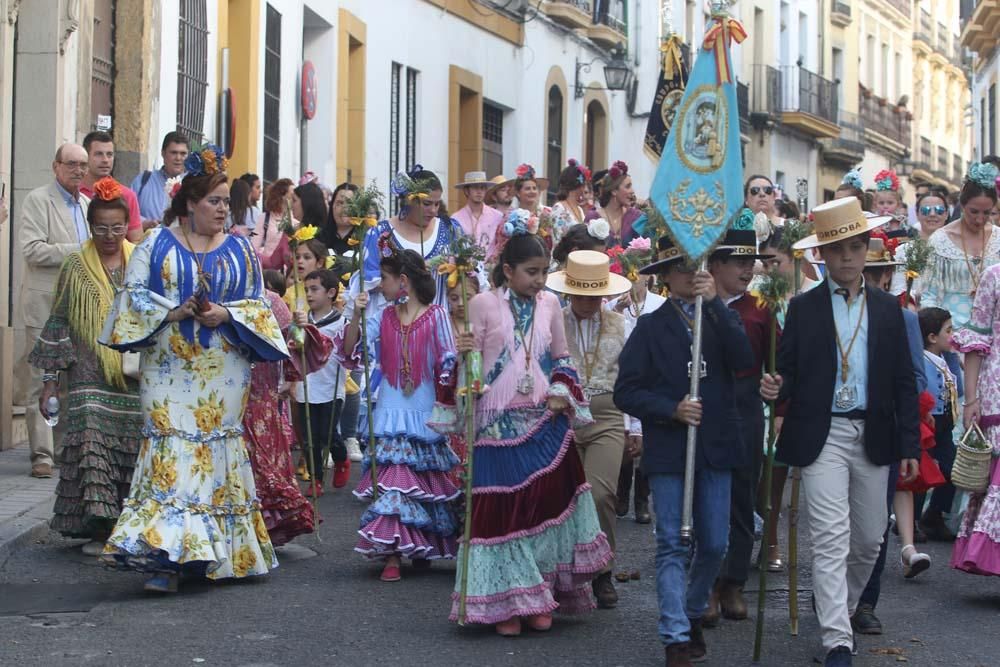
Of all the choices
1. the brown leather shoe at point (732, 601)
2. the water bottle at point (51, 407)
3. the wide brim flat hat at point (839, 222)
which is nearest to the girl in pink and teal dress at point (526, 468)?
the brown leather shoe at point (732, 601)

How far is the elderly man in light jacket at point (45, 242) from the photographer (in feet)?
41.3

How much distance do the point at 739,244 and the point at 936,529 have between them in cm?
392

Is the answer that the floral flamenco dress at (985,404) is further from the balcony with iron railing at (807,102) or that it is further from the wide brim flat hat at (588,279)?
the balcony with iron railing at (807,102)

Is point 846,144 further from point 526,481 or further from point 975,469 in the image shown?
point 526,481

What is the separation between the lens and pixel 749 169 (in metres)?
43.9

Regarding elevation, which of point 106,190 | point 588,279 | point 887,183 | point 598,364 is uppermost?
point 887,183

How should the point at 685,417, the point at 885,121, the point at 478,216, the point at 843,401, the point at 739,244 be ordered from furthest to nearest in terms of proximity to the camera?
1. the point at 885,121
2. the point at 478,216
3. the point at 739,244
4. the point at 843,401
5. the point at 685,417

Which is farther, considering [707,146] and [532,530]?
[532,530]

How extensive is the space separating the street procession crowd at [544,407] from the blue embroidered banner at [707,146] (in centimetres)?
7

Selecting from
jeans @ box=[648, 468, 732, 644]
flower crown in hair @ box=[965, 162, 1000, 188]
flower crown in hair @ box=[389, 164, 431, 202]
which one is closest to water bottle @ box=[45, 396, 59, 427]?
flower crown in hair @ box=[389, 164, 431, 202]

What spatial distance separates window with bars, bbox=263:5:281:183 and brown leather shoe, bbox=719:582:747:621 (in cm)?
1187

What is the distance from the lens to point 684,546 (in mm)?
7426

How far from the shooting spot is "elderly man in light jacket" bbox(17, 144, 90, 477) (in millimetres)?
12602

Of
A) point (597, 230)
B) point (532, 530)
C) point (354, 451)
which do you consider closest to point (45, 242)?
point (354, 451)
